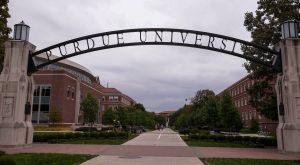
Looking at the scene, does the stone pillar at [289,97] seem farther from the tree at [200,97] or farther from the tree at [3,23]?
the tree at [200,97]

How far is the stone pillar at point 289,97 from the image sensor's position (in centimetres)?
1720

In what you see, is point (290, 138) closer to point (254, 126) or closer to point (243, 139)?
point (243, 139)

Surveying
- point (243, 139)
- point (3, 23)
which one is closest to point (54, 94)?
point (3, 23)

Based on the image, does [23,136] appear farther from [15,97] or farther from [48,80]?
[48,80]

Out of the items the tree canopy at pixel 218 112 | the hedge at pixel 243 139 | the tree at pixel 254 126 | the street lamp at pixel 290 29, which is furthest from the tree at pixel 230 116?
the street lamp at pixel 290 29

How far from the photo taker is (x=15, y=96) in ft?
61.2

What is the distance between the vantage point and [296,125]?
56.6 feet

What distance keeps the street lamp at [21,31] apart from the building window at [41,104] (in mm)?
37966

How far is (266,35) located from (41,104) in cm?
4395

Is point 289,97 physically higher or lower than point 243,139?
higher

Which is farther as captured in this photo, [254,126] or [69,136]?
[254,126]

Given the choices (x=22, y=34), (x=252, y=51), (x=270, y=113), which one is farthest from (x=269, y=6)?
(x=22, y=34)

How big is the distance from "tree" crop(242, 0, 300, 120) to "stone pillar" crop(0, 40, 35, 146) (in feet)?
54.6

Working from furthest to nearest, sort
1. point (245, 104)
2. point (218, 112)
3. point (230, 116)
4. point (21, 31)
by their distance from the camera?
point (245, 104), point (218, 112), point (230, 116), point (21, 31)
